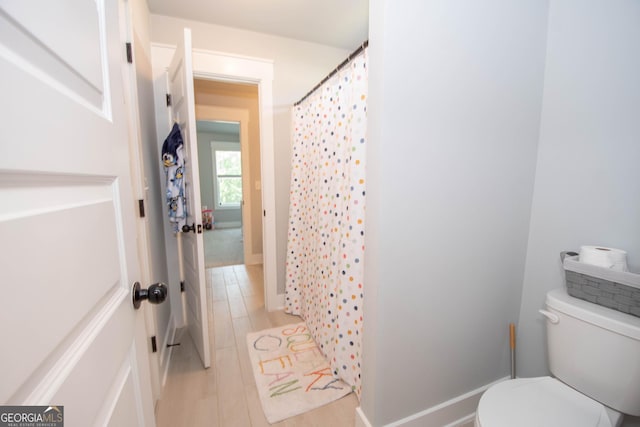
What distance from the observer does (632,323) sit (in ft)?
3.03

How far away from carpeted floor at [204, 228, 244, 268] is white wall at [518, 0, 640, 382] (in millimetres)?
3754

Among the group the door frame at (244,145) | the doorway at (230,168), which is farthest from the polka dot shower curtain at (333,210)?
the door frame at (244,145)

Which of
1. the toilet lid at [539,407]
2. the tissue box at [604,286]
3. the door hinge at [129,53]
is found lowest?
the toilet lid at [539,407]

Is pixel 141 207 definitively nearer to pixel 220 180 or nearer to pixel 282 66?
pixel 282 66

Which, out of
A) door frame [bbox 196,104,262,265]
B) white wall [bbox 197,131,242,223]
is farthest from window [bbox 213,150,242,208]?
door frame [bbox 196,104,262,265]

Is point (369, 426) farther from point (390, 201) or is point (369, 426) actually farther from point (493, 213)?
point (493, 213)

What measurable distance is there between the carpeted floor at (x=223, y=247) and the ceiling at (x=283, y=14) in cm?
314

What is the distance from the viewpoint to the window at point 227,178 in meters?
6.89

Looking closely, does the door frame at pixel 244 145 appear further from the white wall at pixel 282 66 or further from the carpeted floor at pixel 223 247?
the white wall at pixel 282 66

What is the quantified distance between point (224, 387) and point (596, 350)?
6.16ft

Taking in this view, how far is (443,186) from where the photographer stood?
3.81 feet

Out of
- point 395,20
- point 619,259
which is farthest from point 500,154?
point 395,20

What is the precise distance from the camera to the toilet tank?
93cm

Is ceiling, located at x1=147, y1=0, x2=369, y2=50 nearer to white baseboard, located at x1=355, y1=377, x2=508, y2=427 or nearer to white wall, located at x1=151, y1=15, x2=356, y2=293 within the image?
white wall, located at x1=151, y1=15, x2=356, y2=293
